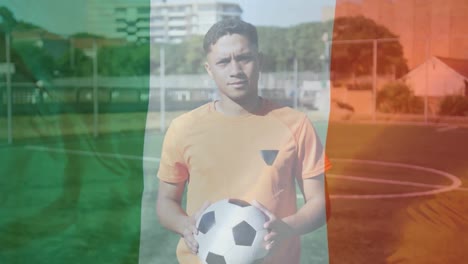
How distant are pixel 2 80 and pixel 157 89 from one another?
0.65 meters

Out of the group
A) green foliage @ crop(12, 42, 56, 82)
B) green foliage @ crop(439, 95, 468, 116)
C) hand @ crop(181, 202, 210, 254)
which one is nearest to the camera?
green foliage @ crop(439, 95, 468, 116)

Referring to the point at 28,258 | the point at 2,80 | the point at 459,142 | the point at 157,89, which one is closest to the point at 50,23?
the point at 2,80

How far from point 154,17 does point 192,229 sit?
749 mm

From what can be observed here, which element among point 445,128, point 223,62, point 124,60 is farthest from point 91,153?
point 445,128

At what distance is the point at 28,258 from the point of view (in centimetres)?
259

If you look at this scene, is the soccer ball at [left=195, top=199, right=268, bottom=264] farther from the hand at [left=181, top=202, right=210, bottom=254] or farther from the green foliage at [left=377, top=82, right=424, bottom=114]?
the green foliage at [left=377, top=82, right=424, bottom=114]

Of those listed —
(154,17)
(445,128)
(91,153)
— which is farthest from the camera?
(91,153)

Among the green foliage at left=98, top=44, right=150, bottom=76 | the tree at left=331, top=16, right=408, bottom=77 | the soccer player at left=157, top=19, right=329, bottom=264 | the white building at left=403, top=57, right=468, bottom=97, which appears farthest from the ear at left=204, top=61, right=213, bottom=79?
the white building at left=403, top=57, right=468, bottom=97

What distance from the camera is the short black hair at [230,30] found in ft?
7.10

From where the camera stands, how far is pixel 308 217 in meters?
2.14

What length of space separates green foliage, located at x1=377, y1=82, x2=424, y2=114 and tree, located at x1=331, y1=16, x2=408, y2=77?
56 mm

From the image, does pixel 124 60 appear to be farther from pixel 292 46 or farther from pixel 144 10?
pixel 292 46

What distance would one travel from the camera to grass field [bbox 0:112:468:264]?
209 cm

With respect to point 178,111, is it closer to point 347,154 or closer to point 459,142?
point 347,154
